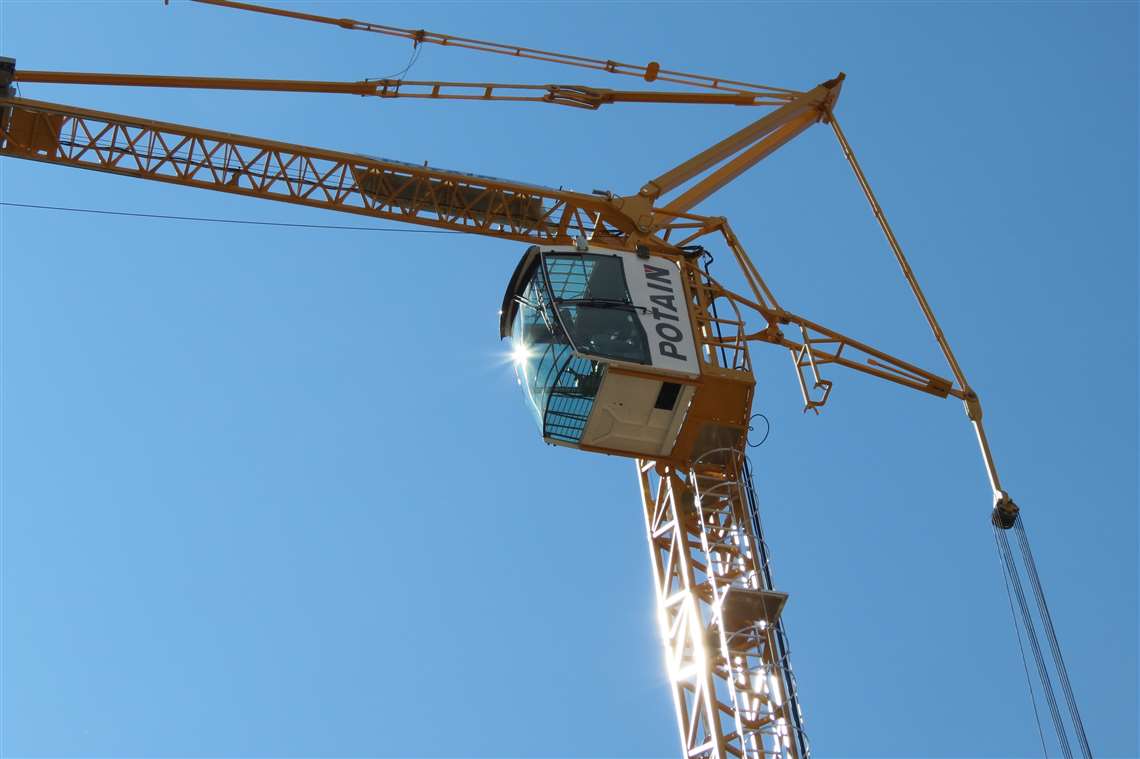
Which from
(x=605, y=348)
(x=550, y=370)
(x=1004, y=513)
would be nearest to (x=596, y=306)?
(x=605, y=348)

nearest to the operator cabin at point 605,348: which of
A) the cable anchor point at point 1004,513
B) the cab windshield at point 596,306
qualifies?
the cab windshield at point 596,306

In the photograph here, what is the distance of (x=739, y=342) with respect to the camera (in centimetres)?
2509

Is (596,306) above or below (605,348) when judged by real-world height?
above

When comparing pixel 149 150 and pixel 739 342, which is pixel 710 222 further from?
pixel 149 150

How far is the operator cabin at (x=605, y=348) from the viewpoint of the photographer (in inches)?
931

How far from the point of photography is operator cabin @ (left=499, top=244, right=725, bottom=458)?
2366cm

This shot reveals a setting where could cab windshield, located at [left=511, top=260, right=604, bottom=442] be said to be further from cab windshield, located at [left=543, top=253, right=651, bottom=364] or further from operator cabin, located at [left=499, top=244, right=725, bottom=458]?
cab windshield, located at [left=543, top=253, right=651, bottom=364]

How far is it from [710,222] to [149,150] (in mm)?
9852

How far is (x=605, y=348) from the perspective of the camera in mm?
23594

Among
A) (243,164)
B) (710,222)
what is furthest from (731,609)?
(243,164)

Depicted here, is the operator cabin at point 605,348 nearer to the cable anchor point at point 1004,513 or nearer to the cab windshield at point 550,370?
the cab windshield at point 550,370

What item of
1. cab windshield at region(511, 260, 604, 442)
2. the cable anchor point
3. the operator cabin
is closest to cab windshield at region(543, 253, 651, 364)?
the operator cabin

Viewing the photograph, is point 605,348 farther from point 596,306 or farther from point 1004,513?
point 1004,513

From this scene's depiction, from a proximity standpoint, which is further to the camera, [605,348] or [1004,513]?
[1004,513]
